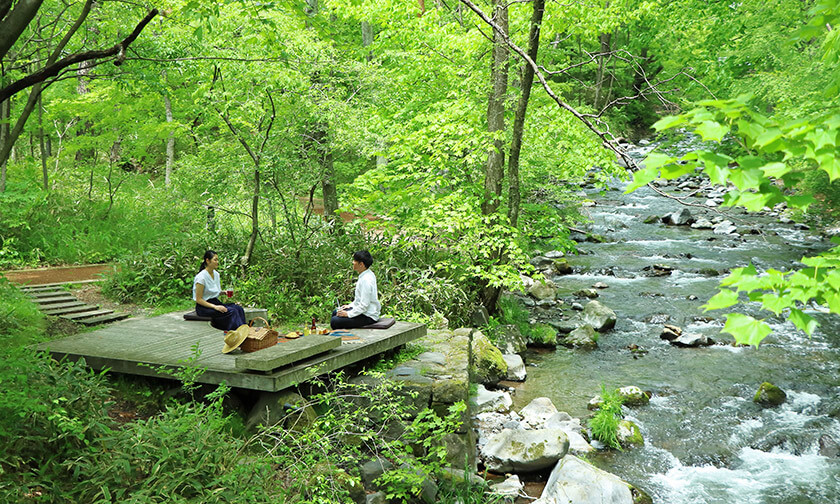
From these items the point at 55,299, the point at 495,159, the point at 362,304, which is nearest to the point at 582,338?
the point at 495,159

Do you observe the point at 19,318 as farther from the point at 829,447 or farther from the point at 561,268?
the point at 561,268

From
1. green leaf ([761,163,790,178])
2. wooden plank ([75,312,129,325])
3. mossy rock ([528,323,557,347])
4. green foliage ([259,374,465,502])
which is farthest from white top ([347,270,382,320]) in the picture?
green leaf ([761,163,790,178])

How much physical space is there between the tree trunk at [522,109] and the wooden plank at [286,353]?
194 inches

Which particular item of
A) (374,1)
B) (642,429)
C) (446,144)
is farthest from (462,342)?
(374,1)

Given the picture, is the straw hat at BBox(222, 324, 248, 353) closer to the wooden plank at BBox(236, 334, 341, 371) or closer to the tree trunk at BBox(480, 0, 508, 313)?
the wooden plank at BBox(236, 334, 341, 371)

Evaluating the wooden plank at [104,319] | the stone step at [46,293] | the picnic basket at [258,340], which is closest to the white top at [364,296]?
the picnic basket at [258,340]

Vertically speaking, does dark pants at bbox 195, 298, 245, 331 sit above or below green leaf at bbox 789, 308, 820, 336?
below

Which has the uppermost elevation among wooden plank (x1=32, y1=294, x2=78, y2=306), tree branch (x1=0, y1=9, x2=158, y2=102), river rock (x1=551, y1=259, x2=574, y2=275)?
tree branch (x1=0, y1=9, x2=158, y2=102)

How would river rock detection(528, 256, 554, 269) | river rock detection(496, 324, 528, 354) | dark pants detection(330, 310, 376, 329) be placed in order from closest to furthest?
dark pants detection(330, 310, 376, 329) → river rock detection(496, 324, 528, 354) → river rock detection(528, 256, 554, 269)

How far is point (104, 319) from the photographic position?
25.7ft

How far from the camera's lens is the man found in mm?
6992

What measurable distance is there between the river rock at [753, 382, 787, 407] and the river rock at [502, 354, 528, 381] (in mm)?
3521

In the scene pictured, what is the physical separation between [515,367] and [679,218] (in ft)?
48.2

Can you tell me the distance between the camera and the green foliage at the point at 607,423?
7281 mm
